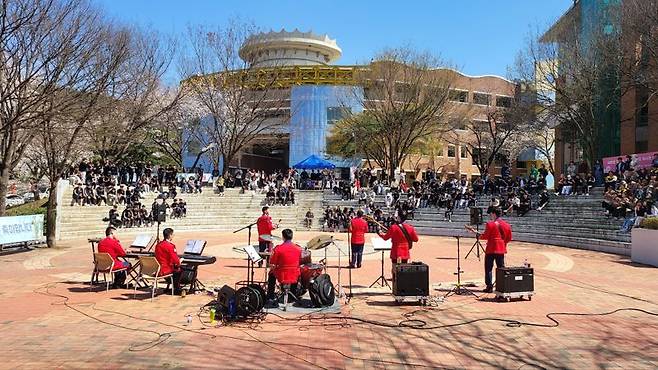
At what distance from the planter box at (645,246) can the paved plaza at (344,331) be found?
4267 millimetres

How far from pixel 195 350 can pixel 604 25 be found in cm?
3389

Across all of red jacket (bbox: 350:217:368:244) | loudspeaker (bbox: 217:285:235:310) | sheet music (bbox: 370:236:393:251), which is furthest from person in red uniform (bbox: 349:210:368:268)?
loudspeaker (bbox: 217:285:235:310)

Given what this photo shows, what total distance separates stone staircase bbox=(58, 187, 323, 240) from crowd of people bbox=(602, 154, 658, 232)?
54.0 feet

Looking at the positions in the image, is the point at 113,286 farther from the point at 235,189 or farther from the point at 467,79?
the point at 467,79

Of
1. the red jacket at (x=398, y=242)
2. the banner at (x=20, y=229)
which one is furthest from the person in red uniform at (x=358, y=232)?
the banner at (x=20, y=229)

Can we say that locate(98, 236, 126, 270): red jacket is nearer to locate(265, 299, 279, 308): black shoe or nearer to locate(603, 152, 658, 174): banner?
locate(265, 299, 279, 308): black shoe

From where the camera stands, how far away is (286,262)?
992 cm

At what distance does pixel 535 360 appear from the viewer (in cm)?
745

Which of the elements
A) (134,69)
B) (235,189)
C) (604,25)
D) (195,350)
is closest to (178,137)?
(235,189)

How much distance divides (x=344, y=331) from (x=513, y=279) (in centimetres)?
423

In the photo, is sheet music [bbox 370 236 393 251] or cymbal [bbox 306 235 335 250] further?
sheet music [bbox 370 236 393 251]

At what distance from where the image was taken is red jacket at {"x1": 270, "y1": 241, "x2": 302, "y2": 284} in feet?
32.5

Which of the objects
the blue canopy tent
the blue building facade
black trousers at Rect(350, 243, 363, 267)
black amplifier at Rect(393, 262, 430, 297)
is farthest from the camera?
the blue building facade

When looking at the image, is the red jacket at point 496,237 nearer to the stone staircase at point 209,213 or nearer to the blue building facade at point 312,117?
the stone staircase at point 209,213
